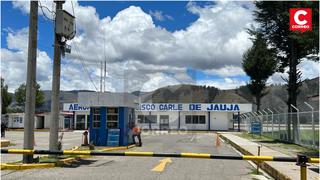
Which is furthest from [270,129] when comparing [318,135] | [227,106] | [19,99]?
[19,99]

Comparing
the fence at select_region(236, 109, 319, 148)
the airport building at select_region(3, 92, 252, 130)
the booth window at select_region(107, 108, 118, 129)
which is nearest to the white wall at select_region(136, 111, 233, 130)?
the airport building at select_region(3, 92, 252, 130)

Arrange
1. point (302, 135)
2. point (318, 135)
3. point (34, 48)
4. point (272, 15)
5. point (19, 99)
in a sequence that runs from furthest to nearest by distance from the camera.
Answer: point (19, 99) < point (272, 15) < point (302, 135) < point (318, 135) < point (34, 48)

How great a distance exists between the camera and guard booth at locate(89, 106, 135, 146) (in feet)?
84.8

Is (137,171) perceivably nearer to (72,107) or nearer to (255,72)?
(255,72)

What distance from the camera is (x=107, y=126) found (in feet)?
85.7

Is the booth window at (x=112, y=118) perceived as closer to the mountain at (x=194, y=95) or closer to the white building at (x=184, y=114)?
the mountain at (x=194, y=95)

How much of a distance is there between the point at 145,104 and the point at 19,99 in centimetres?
3242

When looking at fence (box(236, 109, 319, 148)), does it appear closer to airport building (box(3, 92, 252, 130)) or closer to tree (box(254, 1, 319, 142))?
tree (box(254, 1, 319, 142))

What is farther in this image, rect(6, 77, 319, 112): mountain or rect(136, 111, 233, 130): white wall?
rect(136, 111, 233, 130): white wall

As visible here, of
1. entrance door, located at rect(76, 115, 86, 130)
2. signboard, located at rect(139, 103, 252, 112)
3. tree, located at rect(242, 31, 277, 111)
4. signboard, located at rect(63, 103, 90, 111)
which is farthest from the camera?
entrance door, located at rect(76, 115, 86, 130)

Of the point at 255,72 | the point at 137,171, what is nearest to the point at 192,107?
the point at 255,72

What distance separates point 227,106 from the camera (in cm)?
6550

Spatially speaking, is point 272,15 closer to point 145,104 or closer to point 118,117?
point 118,117

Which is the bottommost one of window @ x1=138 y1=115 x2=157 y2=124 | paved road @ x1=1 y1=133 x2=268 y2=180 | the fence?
paved road @ x1=1 y1=133 x2=268 y2=180
